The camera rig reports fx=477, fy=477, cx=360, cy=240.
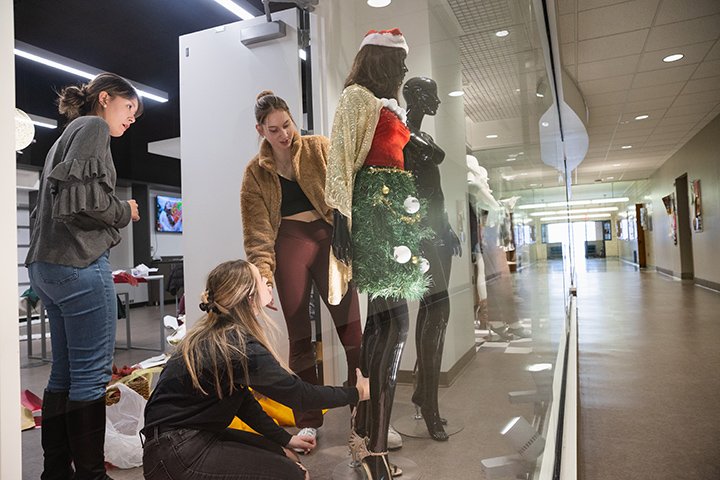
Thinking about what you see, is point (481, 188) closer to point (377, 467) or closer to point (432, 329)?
point (432, 329)

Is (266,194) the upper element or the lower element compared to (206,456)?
upper

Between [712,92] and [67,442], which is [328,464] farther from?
[712,92]

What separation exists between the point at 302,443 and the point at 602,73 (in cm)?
714

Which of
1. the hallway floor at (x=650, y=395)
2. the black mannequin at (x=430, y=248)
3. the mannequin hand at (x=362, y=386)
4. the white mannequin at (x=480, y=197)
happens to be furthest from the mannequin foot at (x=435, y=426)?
the hallway floor at (x=650, y=395)

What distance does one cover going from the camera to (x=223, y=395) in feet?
1.54

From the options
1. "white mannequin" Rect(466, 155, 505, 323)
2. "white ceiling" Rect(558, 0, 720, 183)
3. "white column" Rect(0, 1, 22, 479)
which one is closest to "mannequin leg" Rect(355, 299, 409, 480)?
"white mannequin" Rect(466, 155, 505, 323)

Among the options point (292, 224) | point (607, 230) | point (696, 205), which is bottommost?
point (292, 224)

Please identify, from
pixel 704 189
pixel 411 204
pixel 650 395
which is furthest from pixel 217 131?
pixel 704 189

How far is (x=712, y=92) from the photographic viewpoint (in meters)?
7.37

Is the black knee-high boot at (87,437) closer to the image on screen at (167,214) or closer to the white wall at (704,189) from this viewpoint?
the image on screen at (167,214)

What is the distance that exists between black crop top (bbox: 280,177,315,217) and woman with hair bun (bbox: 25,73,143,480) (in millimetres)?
172

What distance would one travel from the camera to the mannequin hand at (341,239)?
61 cm

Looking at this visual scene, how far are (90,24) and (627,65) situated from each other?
7.09 metres

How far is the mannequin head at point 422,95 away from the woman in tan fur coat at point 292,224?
158 mm
